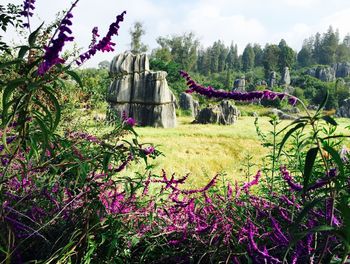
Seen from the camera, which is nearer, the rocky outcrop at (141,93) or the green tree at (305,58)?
the rocky outcrop at (141,93)

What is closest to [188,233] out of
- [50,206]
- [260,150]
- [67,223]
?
[67,223]

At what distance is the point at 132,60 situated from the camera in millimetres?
22219

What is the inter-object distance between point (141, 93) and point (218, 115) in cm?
462

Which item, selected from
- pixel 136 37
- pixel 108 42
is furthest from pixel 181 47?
pixel 108 42

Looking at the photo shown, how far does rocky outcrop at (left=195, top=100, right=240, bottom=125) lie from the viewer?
2228 centimetres

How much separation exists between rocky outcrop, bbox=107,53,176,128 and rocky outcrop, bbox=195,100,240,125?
7.30 ft

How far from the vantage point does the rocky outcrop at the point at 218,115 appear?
73.1 feet

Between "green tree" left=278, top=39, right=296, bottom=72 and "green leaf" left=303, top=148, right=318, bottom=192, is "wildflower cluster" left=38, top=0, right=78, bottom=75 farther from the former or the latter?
"green tree" left=278, top=39, right=296, bottom=72

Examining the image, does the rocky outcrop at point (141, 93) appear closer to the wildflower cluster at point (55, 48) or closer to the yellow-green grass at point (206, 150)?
the yellow-green grass at point (206, 150)

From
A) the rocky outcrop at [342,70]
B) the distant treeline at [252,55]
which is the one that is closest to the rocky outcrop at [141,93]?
the distant treeline at [252,55]

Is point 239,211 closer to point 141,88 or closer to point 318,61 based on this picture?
point 141,88

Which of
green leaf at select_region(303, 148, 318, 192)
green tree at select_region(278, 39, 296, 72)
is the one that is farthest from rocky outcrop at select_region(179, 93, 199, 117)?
green tree at select_region(278, 39, 296, 72)

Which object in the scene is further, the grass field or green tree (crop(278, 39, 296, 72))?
green tree (crop(278, 39, 296, 72))

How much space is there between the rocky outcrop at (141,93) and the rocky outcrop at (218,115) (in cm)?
223
